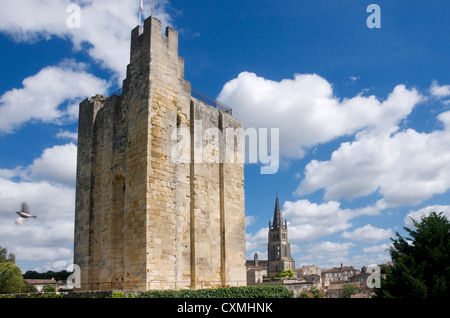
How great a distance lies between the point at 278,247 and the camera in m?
111

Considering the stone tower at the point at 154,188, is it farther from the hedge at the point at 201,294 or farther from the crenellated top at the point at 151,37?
the hedge at the point at 201,294

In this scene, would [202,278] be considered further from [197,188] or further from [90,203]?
[90,203]

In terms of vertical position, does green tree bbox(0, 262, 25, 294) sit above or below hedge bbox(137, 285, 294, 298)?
below

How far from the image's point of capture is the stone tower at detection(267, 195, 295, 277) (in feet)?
354

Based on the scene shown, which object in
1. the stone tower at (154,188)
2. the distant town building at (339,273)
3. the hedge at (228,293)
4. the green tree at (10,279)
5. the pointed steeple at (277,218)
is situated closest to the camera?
the hedge at (228,293)

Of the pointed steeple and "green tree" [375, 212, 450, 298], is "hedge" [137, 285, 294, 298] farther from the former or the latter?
the pointed steeple

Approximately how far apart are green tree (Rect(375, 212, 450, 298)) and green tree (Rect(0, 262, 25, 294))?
4075cm

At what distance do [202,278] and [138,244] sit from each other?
311 centimetres

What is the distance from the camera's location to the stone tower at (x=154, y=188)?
13.9 metres

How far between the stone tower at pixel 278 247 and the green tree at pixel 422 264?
9700 cm

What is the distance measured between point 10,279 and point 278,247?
7796 centimetres

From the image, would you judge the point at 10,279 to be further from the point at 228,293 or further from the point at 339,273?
the point at 339,273

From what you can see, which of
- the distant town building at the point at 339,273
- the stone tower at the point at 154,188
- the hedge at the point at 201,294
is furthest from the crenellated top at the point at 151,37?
the distant town building at the point at 339,273

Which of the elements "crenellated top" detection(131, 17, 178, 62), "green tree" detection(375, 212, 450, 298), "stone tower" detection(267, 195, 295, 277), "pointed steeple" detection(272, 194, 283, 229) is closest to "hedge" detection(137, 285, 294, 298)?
"green tree" detection(375, 212, 450, 298)
